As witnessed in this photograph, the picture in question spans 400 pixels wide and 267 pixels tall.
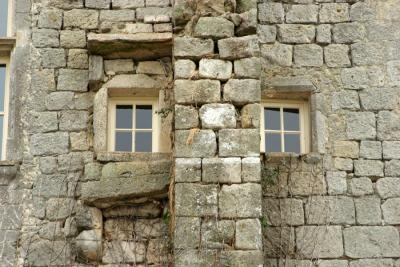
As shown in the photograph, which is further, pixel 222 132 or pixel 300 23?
pixel 300 23

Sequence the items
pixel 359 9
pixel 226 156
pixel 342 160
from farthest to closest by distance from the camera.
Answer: pixel 359 9
pixel 342 160
pixel 226 156

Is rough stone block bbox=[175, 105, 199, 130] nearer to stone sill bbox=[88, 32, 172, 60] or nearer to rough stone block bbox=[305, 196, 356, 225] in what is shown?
stone sill bbox=[88, 32, 172, 60]

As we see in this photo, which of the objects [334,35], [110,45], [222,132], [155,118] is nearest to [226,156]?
[222,132]

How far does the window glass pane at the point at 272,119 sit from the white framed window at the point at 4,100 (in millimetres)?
2640

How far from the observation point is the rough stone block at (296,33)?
6.89 metres

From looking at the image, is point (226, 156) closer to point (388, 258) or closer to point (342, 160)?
point (342, 160)

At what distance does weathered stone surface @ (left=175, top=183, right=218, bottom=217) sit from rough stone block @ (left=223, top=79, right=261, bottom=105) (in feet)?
2.58

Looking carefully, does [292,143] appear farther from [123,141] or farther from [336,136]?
[123,141]

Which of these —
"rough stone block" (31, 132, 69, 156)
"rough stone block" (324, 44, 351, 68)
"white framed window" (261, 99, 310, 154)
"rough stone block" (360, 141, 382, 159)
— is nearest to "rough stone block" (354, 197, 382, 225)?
"rough stone block" (360, 141, 382, 159)

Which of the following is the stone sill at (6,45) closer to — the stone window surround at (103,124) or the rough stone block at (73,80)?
the rough stone block at (73,80)

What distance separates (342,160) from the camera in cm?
654

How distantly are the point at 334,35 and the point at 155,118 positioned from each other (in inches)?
81.8

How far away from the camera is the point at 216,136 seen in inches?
220

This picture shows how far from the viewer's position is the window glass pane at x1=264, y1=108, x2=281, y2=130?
6.82m
